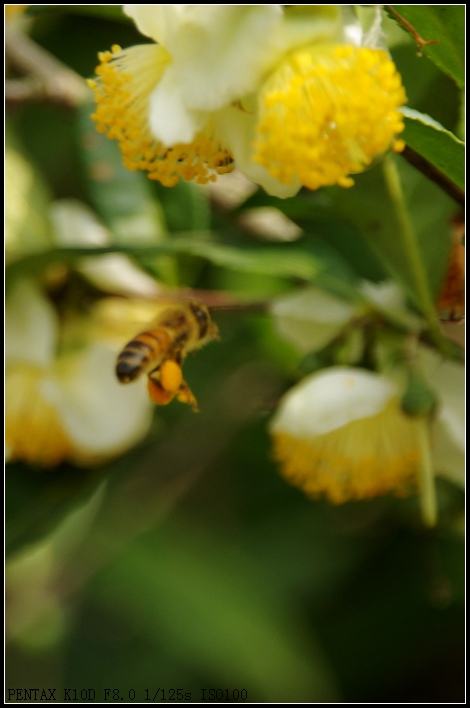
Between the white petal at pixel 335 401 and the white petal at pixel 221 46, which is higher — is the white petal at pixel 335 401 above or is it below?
below

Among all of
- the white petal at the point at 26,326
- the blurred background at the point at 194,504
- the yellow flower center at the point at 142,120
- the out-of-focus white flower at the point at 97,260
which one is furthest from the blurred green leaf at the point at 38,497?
the yellow flower center at the point at 142,120

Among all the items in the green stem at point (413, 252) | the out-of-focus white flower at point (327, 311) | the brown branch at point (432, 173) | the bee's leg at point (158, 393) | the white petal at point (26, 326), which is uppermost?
the brown branch at point (432, 173)

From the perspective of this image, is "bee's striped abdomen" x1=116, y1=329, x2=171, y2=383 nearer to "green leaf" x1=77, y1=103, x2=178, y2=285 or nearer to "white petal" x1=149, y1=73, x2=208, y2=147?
"white petal" x1=149, y1=73, x2=208, y2=147

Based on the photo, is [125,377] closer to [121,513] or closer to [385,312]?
[385,312]

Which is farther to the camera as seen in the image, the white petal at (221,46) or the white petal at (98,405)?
the white petal at (98,405)

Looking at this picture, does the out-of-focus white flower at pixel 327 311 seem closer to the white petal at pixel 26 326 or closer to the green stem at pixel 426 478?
the green stem at pixel 426 478

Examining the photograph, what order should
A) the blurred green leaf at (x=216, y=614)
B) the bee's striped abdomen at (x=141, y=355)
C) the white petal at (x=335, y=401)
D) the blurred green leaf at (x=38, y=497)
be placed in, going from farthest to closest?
the blurred green leaf at (x=216, y=614) < the blurred green leaf at (x=38, y=497) < the white petal at (x=335, y=401) < the bee's striped abdomen at (x=141, y=355)

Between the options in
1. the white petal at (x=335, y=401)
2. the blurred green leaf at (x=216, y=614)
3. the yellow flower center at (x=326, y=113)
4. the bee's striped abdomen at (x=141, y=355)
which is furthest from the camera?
the blurred green leaf at (x=216, y=614)
